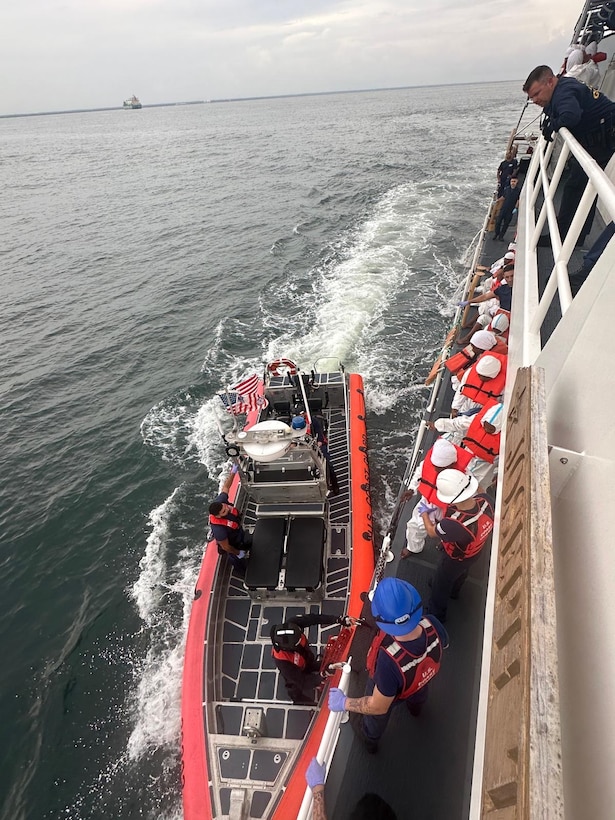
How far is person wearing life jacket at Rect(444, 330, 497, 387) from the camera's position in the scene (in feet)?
20.4

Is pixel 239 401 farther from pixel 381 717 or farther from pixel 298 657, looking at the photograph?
pixel 381 717

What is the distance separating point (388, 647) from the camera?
3027 mm

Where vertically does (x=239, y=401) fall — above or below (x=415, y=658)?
below

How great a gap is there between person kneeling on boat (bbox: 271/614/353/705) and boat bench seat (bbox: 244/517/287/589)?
139 centimetres

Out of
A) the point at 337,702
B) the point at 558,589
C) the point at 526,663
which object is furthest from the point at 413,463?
the point at 526,663

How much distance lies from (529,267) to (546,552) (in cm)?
413

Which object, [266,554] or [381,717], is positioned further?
[266,554]

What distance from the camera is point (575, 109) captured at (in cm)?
407

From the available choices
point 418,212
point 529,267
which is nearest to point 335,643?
point 529,267

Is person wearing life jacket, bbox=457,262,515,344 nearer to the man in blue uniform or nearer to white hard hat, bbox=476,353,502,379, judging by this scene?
white hard hat, bbox=476,353,502,379

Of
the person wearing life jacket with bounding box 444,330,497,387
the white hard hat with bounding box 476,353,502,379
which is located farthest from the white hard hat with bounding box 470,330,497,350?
the white hard hat with bounding box 476,353,502,379

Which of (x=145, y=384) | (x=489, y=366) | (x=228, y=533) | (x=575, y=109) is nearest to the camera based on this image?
(x=575, y=109)

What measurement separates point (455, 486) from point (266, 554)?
3967 millimetres

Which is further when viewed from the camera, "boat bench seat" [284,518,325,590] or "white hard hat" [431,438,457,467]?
"boat bench seat" [284,518,325,590]
